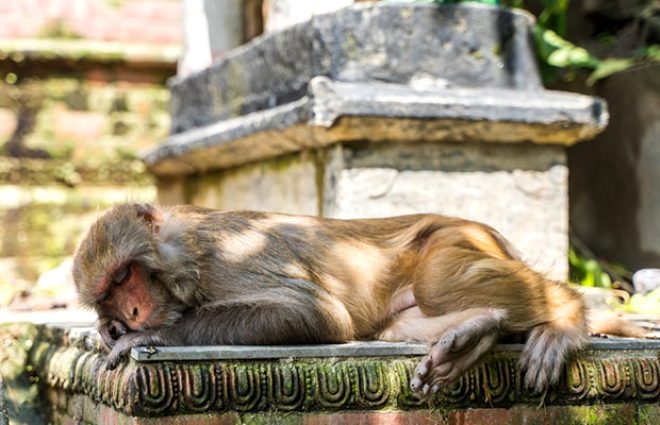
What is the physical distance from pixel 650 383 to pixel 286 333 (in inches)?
49.3

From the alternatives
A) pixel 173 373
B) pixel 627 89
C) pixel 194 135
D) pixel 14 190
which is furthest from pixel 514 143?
pixel 14 190

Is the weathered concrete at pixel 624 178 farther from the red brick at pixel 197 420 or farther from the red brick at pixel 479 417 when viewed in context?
the red brick at pixel 197 420

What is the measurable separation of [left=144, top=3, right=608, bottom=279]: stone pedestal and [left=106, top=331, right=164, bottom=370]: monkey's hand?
6.70 ft

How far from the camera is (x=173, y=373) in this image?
3875mm

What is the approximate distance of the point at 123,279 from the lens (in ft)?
13.7

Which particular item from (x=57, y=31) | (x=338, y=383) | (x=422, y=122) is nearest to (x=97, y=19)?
(x=57, y=31)

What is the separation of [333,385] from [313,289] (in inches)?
16.6

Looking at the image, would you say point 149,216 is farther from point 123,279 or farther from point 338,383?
point 338,383

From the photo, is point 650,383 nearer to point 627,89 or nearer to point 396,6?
point 396,6

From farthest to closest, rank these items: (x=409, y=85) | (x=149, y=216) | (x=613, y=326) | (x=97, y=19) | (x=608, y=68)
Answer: (x=97, y=19) → (x=608, y=68) → (x=409, y=85) → (x=613, y=326) → (x=149, y=216)

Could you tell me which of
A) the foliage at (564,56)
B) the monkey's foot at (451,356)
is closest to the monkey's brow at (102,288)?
the monkey's foot at (451,356)

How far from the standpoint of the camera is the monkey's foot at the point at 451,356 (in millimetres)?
4012

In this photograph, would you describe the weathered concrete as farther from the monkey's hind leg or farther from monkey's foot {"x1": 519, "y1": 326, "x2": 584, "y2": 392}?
monkey's foot {"x1": 519, "y1": 326, "x2": 584, "y2": 392}

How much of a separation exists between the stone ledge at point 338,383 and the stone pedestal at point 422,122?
1.72 meters
